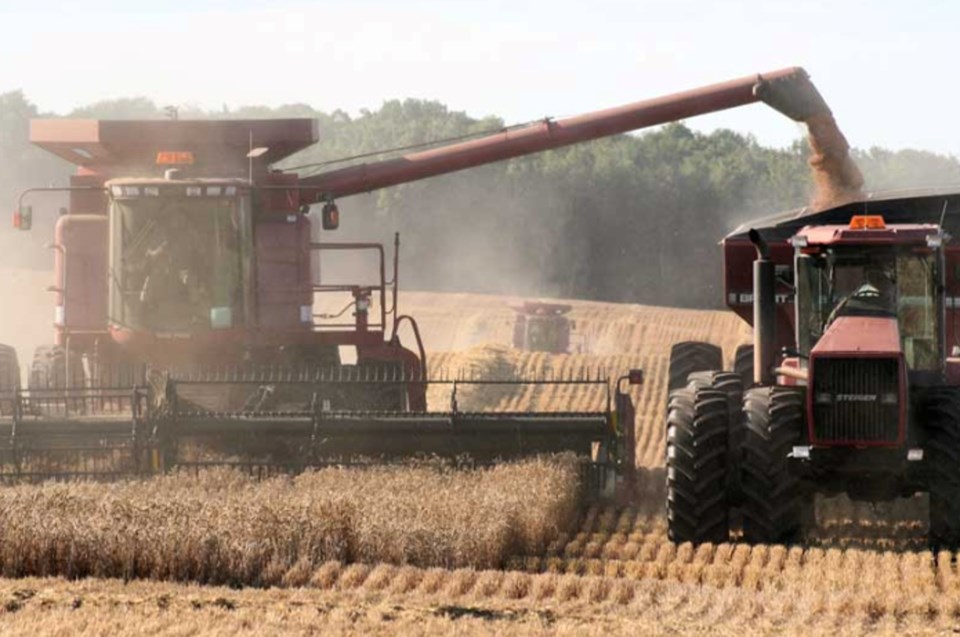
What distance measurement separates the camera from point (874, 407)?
477 inches

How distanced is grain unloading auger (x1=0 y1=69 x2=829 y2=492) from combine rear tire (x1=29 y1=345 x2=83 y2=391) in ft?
0.06

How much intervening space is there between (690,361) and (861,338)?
466 centimetres

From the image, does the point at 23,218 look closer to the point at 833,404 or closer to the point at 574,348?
the point at 833,404

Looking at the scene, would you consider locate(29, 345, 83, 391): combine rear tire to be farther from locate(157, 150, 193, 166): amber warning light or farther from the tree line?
the tree line

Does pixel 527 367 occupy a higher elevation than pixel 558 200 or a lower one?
lower

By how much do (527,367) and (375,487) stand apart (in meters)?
16.2

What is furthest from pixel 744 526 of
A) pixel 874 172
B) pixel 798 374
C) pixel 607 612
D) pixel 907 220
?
pixel 874 172

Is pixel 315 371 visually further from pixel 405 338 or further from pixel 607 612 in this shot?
pixel 405 338

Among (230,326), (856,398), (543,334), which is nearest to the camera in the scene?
(856,398)

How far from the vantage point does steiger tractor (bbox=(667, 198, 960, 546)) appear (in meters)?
12.1

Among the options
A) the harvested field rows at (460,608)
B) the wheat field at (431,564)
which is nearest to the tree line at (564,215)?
the wheat field at (431,564)

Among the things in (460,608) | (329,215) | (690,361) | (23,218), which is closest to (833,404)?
(460,608)

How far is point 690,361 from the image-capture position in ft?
55.4

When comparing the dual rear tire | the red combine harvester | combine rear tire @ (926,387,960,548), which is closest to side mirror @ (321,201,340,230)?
the dual rear tire
